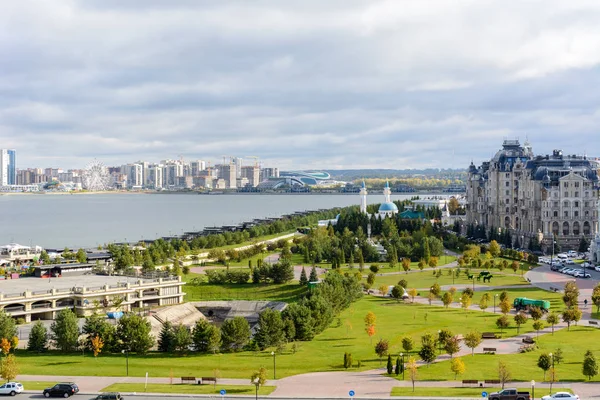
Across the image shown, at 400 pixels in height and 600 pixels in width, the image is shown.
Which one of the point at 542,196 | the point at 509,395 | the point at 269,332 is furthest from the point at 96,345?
the point at 542,196

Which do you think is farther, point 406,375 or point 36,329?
point 36,329

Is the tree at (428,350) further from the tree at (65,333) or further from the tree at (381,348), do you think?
the tree at (65,333)

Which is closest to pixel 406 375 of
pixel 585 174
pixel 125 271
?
pixel 125 271

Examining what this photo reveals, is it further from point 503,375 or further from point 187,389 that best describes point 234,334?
point 503,375

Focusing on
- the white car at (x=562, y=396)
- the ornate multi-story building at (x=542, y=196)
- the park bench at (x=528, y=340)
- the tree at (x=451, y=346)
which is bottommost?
the park bench at (x=528, y=340)

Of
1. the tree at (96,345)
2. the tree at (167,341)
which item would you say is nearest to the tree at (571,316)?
the tree at (167,341)

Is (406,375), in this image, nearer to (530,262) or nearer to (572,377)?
(572,377)
